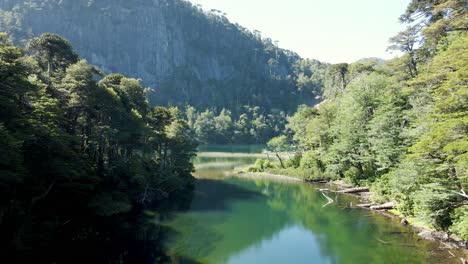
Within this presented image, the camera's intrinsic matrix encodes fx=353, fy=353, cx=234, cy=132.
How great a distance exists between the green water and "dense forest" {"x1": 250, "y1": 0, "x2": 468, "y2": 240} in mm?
3079

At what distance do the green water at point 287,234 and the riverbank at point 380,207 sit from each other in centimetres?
76

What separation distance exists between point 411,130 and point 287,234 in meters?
13.1

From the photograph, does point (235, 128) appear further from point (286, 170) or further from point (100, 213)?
point (100, 213)

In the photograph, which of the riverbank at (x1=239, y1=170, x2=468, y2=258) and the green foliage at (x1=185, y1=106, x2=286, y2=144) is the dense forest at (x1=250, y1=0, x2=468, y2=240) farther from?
the green foliage at (x1=185, y1=106, x2=286, y2=144)

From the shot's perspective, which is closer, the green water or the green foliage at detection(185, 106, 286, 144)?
the green water

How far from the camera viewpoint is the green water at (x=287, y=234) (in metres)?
22.7

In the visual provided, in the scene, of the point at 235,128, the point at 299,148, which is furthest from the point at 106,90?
the point at 235,128

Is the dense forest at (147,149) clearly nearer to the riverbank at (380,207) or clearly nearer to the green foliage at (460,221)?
the green foliage at (460,221)

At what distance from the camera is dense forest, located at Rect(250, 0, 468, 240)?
18961 mm

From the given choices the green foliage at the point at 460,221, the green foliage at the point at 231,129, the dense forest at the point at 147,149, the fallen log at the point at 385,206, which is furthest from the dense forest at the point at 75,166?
the green foliage at the point at 231,129

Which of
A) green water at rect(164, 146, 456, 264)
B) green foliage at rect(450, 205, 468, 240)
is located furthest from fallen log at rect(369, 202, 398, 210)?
green foliage at rect(450, 205, 468, 240)

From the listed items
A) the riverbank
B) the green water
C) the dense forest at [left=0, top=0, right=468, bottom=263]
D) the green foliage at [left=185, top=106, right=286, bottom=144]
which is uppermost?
the green foliage at [left=185, top=106, right=286, bottom=144]

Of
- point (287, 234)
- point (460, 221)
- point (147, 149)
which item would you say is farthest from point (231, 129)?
point (460, 221)

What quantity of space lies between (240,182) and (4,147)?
137ft
